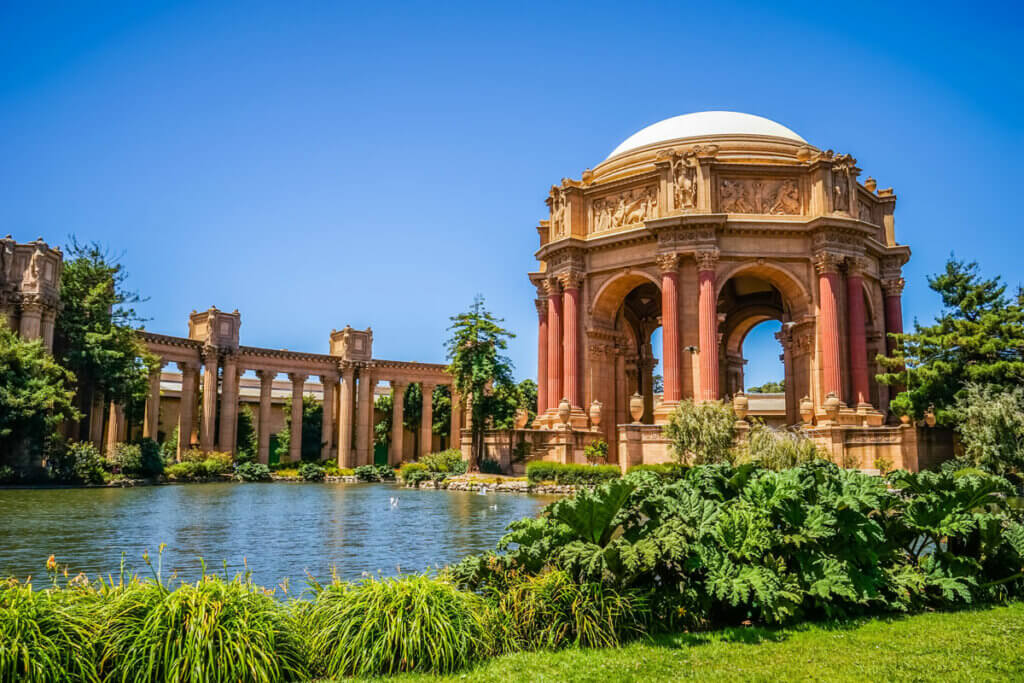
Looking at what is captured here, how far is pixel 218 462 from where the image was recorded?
51.8 metres

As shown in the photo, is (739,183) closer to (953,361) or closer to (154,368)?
(953,361)

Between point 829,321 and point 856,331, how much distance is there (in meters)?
1.86

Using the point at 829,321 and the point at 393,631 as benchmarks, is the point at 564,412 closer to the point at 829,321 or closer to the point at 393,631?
the point at 829,321

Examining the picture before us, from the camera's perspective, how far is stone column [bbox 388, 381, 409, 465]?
213ft

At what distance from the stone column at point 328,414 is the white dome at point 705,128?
30833 mm

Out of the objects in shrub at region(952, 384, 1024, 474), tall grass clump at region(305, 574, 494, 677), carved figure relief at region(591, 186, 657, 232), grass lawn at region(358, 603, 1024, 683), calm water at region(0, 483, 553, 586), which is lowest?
calm water at region(0, 483, 553, 586)

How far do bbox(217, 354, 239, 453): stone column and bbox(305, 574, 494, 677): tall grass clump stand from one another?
176 feet

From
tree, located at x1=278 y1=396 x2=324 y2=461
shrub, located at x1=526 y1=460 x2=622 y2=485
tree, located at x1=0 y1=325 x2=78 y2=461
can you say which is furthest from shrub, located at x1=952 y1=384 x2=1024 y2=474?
tree, located at x1=278 y1=396 x2=324 y2=461

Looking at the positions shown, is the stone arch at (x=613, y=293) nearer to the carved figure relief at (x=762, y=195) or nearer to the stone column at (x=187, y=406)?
the carved figure relief at (x=762, y=195)

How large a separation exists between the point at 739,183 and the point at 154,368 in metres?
37.7

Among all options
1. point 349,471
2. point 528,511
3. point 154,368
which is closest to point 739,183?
point 528,511

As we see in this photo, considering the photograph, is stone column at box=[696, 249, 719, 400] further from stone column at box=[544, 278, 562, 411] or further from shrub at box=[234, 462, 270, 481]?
shrub at box=[234, 462, 270, 481]

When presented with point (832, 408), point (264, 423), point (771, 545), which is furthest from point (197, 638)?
point (264, 423)

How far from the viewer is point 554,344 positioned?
147ft
